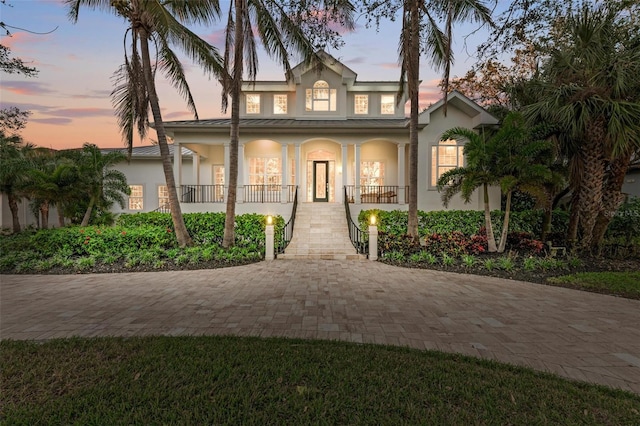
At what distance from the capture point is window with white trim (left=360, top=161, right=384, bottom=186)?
1630 cm

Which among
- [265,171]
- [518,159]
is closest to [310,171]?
[265,171]

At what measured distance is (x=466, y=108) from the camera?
44.8 feet

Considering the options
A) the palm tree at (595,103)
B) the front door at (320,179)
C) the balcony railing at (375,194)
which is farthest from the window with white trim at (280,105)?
the palm tree at (595,103)

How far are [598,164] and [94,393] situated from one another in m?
13.1

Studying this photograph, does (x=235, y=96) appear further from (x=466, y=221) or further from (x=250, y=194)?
(x=466, y=221)

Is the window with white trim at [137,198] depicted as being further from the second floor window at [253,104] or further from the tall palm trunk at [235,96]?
the tall palm trunk at [235,96]

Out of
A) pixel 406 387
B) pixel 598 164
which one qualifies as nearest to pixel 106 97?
pixel 406 387

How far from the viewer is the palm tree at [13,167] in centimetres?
1165

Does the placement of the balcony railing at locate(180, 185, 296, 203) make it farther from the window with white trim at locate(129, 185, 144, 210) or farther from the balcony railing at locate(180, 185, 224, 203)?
the window with white trim at locate(129, 185, 144, 210)

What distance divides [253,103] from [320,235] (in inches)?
357

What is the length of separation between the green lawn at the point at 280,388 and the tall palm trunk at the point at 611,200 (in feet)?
31.2

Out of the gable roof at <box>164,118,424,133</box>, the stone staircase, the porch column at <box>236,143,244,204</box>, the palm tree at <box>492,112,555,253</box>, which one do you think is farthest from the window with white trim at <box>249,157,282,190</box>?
the palm tree at <box>492,112,555,253</box>

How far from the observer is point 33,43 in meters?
A: 6.59

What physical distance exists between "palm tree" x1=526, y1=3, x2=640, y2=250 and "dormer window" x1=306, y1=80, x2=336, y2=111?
9410 millimetres
